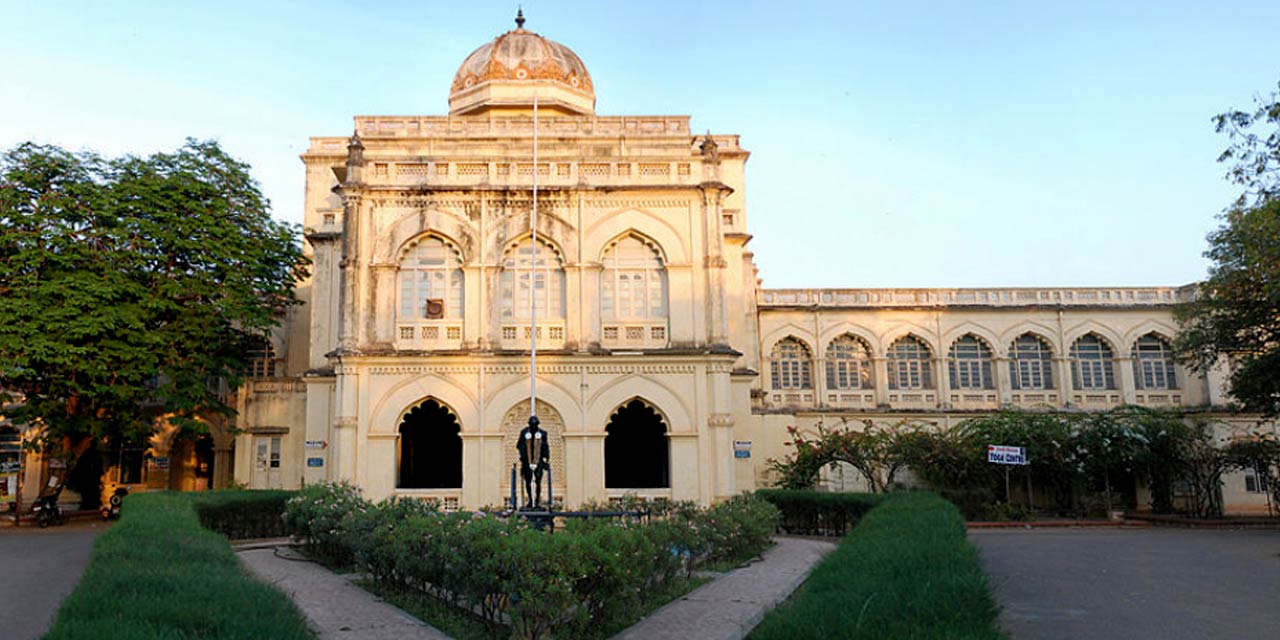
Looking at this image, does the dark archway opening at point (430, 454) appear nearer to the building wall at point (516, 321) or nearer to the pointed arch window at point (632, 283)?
the building wall at point (516, 321)

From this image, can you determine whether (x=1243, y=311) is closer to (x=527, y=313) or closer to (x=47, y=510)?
(x=527, y=313)

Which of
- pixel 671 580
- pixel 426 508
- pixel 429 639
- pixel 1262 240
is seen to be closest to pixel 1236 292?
pixel 1262 240

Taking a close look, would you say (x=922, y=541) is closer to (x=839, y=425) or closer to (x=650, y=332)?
(x=650, y=332)

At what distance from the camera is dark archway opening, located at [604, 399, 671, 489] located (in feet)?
84.0

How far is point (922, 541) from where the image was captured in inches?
404

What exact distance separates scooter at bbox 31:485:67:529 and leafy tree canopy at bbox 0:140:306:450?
253 cm

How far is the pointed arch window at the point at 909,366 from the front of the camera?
33531 millimetres

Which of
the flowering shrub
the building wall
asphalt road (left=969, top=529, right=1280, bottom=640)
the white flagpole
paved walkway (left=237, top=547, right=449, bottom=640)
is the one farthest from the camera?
the building wall

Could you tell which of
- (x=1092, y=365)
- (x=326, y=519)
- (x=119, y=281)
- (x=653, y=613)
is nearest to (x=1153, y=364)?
(x=1092, y=365)

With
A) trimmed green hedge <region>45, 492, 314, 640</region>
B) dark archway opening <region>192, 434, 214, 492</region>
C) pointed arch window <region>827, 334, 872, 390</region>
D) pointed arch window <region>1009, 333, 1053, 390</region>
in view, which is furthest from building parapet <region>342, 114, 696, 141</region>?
trimmed green hedge <region>45, 492, 314, 640</region>

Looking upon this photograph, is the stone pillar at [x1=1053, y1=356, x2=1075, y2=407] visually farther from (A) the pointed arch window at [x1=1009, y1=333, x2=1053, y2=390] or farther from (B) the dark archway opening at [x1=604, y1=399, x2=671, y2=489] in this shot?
(B) the dark archway opening at [x1=604, y1=399, x2=671, y2=489]

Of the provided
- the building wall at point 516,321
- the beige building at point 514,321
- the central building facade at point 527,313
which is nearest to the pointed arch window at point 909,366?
the beige building at point 514,321

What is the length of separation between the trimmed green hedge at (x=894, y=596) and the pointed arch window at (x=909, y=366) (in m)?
23.5

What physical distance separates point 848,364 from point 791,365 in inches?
87.5
